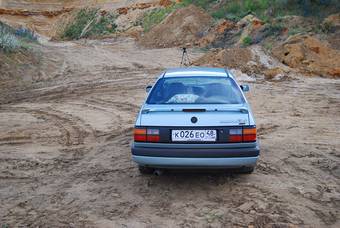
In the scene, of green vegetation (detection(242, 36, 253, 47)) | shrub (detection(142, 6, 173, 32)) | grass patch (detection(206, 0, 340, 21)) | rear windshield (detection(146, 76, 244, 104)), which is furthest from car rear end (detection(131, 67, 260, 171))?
shrub (detection(142, 6, 173, 32))

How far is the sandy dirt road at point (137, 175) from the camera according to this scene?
4.93 meters

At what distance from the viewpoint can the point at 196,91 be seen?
6.16 meters

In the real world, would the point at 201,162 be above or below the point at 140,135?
below

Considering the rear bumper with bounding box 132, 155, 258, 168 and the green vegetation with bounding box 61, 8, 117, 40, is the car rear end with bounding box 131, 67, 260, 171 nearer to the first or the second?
the rear bumper with bounding box 132, 155, 258, 168

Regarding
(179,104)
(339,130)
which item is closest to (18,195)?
(179,104)

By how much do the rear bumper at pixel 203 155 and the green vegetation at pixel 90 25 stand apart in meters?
35.7

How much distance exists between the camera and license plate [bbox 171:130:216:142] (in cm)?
527

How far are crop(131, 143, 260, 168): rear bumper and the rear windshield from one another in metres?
0.81

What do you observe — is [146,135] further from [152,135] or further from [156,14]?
[156,14]

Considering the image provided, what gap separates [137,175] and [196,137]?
1339 mm

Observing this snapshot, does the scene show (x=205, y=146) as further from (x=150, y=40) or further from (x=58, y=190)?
(x=150, y=40)

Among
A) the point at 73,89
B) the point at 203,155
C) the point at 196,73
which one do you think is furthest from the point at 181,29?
the point at 203,155

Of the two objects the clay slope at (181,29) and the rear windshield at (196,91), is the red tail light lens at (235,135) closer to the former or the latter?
the rear windshield at (196,91)

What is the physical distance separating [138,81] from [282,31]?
8.62 m
